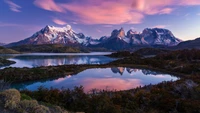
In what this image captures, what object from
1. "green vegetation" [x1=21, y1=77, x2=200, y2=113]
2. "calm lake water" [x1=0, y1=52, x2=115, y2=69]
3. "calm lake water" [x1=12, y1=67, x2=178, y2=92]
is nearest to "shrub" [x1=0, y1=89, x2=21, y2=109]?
"green vegetation" [x1=21, y1=77, x2=200, y2=113]

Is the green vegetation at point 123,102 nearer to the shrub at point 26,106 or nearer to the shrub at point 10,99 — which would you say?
the shrub at point 26,106

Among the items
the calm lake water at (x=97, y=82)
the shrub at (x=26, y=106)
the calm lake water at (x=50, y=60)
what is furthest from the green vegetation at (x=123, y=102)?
the calm lake water at (x=50, y=60)

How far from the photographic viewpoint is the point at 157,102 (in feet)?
54.4

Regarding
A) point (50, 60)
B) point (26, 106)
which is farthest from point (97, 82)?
point (50, 60)

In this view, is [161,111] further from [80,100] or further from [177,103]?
[80,100]

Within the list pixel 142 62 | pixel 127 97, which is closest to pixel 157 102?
pixel 127 97

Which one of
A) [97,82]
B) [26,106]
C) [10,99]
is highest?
[10,99]

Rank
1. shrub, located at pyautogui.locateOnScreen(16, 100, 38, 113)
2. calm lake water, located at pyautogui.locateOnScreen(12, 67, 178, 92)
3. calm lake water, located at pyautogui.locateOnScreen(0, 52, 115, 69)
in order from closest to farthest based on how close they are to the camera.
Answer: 1. shrub, located at pyautogui.locateOnScreen(16, 100, 38, 113)
2. calm lake water, located at pyautogui.locateOnScreen(12, 67, 178, 92)
3. calm lake water, located at pyautogui.locateOnScreen(0, 52, 115, 69)

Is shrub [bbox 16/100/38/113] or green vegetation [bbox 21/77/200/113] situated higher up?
shrub [bbox 16/100/38/113]

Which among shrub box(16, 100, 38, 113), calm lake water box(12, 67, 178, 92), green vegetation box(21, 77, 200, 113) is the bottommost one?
calm lake water box(12, 67, 178, 92)

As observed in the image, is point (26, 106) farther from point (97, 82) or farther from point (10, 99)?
point (97, 82)

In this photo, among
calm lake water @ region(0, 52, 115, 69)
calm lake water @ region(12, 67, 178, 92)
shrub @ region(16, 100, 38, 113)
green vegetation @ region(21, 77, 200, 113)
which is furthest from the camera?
calm lake water @ region(0, 52, 115, 69)

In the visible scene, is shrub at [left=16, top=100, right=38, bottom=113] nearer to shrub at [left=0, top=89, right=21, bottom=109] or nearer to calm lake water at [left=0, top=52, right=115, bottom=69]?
shrub at [left=0, top=89, right=21, bottom=109]

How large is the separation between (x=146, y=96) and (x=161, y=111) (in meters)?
2.37
